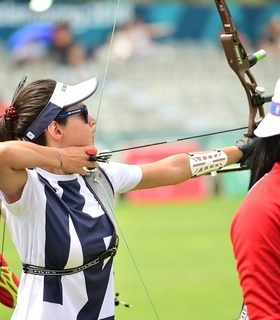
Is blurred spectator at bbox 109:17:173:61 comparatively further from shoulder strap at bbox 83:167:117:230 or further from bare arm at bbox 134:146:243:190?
shoulder strap at bbox 83:167:117:230

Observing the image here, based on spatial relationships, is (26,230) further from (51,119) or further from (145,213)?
(145,213)

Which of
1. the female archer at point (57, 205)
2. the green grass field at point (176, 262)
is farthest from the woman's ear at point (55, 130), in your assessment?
the green grass field at point (176, 262)

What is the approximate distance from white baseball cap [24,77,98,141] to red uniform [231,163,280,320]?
41.3 inches

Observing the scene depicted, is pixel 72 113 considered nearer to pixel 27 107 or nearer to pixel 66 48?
pixel 27 107

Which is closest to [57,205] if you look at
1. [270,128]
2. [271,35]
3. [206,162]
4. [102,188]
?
[102,188]

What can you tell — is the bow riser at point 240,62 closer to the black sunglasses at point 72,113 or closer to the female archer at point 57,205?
the female archer at point 57,205

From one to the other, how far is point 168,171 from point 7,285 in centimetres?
80

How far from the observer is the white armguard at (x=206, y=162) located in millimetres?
4062

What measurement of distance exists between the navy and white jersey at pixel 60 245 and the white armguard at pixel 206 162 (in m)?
0.66

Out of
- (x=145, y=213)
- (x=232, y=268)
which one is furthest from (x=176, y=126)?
A: (x=232, y=268)

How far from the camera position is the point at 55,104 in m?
3.54

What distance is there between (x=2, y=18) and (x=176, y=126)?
4207 millimetres

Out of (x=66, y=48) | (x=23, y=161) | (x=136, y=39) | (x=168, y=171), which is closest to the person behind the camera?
(x=23, y=161)

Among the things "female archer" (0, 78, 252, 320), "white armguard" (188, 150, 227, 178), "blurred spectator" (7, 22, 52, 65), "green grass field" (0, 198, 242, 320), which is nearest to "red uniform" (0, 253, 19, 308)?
"green grass field" (0, 198, 242, 320)
